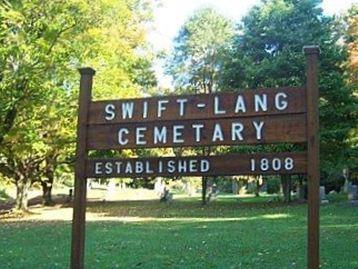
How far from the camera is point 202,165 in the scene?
585cm

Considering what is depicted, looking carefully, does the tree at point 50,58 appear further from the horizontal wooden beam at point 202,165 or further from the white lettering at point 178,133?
the white lettering at point 178,133

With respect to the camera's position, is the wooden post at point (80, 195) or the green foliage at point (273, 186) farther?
the green foliage at point (273, 186)

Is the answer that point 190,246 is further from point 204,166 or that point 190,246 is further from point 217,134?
point 217,134

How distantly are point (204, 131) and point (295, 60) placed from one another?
74.6 ft

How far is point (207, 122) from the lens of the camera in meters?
5.88

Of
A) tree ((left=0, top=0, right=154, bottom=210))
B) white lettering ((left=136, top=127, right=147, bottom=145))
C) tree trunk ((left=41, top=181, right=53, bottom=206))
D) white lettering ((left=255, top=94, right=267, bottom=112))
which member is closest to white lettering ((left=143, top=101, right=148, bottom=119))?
white lettering ((left=136, top=127, right=147, bottom=145))

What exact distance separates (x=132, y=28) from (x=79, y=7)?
11.7m

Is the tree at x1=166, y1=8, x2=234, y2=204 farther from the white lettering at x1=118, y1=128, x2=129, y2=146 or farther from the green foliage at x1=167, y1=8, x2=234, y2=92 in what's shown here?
the white lettering at x1=118, y1=128, x2=129, y2=146

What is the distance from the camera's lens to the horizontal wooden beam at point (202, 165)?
5.61 meters

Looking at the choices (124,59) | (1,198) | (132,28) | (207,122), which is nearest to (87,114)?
(207,122)

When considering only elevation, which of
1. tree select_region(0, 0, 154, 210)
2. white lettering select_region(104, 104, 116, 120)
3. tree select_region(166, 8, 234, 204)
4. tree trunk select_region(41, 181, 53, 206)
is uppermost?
tree select_region(166, 8, 234, 204)

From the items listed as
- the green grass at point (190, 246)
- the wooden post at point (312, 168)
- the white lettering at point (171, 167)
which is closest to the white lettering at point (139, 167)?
the white lettering at point (171, 167)

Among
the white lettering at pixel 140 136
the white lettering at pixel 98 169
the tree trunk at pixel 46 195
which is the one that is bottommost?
the tree trunk at pixel 46 195

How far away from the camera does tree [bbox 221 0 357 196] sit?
90.5ft
